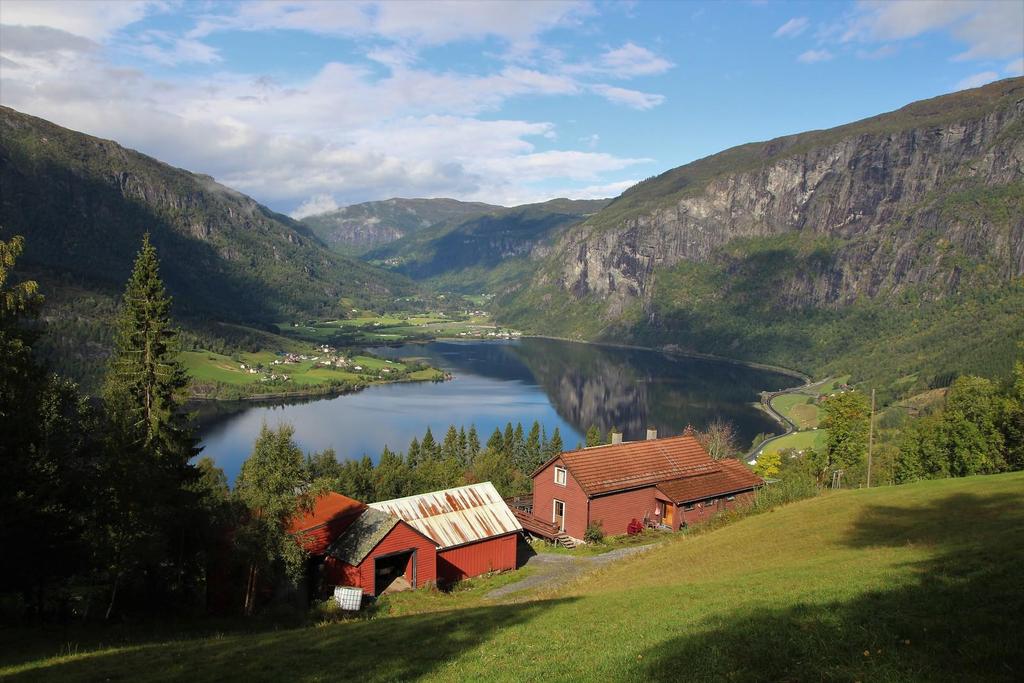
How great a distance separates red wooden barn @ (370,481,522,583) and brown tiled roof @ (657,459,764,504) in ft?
36.8

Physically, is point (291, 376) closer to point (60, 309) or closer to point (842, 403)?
point (60, 309)

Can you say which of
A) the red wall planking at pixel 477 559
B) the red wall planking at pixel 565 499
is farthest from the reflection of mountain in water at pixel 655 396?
the red wall planking at pixel 477 559

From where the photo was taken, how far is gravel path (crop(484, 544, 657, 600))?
25.7 meters

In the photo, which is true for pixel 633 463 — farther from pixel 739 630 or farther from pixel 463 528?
pixel 739 630

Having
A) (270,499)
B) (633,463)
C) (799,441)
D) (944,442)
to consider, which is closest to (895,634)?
(270,499)

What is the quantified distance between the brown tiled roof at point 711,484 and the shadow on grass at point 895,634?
79.5ft

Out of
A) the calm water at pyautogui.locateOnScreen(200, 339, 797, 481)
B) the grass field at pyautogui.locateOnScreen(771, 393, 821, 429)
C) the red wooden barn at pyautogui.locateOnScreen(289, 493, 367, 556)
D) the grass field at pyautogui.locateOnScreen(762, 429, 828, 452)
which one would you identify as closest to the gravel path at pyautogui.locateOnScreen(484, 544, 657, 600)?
the red wooden barn at pyautogui.locateOnScreen(289, 493, 367, 556)

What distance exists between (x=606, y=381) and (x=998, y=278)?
127m

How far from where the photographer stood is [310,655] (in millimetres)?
13062

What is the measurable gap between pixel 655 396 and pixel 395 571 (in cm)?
12877

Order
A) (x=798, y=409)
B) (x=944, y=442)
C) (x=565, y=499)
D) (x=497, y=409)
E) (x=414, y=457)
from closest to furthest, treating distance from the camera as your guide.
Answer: (x=565, y=499) < (x=944, y=442) < (x=414, y=457) < (x=497, y=409) < (x=798, y=409)

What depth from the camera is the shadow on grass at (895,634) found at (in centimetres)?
791

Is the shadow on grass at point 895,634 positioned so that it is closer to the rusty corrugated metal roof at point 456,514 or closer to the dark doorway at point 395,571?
the dark doorway at point 395,571

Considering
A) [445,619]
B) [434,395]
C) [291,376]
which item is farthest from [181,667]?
[291,376]
